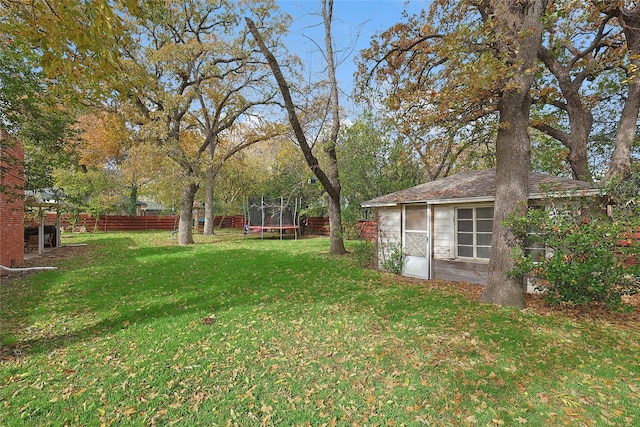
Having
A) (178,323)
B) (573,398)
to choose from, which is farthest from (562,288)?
(178,323)

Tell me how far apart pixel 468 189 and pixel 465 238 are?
4.08ft

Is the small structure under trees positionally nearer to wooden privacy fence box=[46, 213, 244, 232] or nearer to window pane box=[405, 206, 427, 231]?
wooden privacy fence box=[46, 213, 244, 232]

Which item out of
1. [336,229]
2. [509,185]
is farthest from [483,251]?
[336,229]

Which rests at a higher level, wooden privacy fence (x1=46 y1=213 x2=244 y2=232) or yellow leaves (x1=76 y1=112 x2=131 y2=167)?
yellow leaves (x1=76 y1=112 x2=131 y2=167)

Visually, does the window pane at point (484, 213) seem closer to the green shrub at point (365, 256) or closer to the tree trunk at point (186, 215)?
the green shrub at point (365, 256)

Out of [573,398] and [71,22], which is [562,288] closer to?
[573,398]

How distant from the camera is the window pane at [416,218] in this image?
8.44 metres

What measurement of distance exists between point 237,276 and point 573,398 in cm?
690

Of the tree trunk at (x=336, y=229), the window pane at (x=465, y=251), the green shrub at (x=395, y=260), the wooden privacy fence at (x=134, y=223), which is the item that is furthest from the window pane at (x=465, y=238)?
the wooden privacy fence at (x=134, y=223)

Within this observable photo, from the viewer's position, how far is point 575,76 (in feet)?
30.2

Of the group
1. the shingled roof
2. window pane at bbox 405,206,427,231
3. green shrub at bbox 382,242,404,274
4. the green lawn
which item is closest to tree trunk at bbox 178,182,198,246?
the green lawn

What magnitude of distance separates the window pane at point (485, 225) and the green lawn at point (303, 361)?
6.59ft

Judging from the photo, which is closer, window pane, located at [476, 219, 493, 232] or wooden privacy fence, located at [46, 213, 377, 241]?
window pane, located at [476, 219, 493, 232]

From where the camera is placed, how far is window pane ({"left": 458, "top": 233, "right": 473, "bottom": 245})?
301 inches
